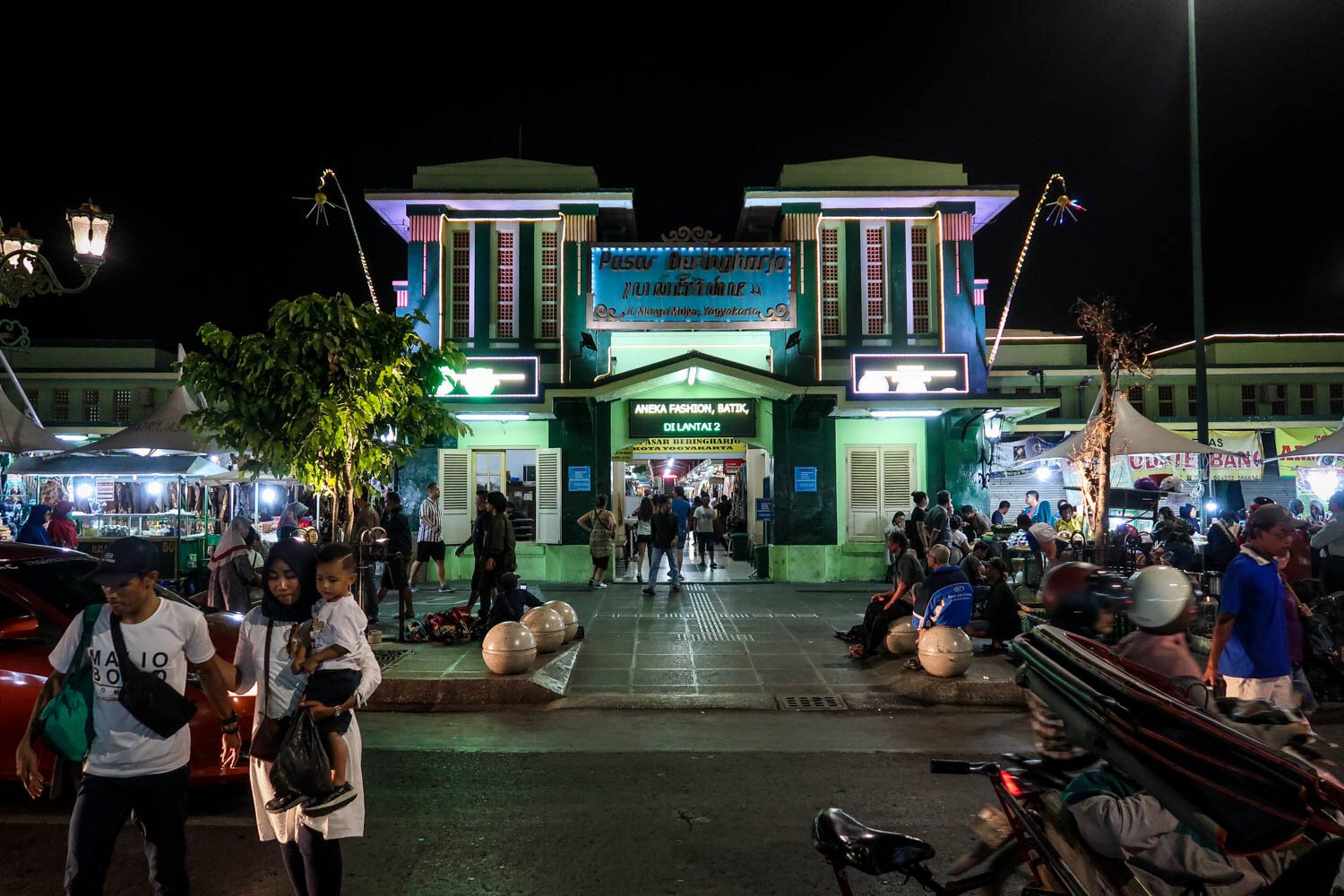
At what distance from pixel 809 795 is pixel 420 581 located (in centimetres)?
1270

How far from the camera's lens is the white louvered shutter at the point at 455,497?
1705cm

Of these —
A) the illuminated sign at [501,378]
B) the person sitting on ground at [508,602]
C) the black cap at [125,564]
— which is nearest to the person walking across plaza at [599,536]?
the illuminated sign at [501,378]

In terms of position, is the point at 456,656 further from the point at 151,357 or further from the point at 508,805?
the point at 151,357

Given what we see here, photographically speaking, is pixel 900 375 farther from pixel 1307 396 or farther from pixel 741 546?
pixel 1307 396

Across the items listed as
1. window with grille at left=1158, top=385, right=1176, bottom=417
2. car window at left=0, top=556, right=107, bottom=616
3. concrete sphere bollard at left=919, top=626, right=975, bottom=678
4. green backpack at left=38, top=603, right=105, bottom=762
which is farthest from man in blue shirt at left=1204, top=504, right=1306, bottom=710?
window with grille at left=1158, top=385, right=1176, bottom=417

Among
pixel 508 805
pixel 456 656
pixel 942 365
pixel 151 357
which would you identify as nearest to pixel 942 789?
pixel 508 805

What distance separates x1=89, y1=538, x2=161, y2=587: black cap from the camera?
11.1ft

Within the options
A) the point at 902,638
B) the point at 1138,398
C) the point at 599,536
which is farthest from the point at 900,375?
the point at 1138,398

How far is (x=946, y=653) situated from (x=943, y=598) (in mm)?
690

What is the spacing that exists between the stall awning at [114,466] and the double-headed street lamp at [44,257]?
5.33 meters

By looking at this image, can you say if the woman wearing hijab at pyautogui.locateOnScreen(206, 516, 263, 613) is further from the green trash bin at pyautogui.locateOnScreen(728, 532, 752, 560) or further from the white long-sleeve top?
the green trash bin at pyautogui.locateOnScreen(728, 532, 752, 560)

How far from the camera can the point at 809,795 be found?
5453mm

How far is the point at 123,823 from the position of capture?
135 inches

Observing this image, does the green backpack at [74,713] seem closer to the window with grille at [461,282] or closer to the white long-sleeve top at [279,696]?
the white long-sleeve top at [279,696]
